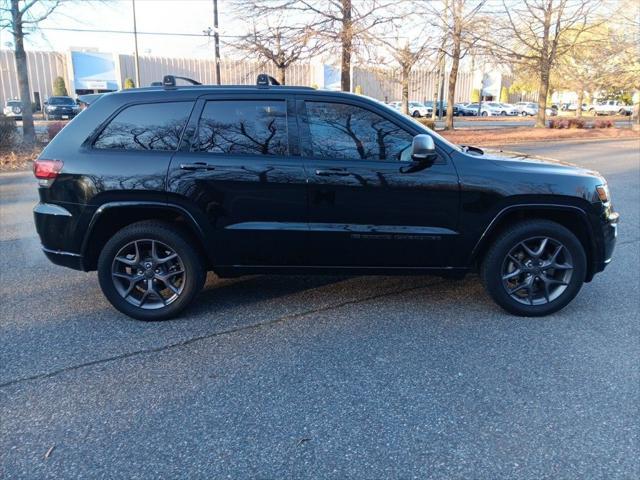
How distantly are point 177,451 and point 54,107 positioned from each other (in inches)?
1620

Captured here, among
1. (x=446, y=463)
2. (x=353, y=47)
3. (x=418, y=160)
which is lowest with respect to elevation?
(x=446, y=463)

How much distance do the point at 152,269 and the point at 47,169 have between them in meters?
A: 1.11

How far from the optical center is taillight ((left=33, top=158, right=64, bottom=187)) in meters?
4.04

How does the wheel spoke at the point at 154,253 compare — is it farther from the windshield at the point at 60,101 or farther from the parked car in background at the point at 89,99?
the windshield at the point at 60,101

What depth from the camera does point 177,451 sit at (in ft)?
8.61

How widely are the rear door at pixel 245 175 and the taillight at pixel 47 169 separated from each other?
892mm

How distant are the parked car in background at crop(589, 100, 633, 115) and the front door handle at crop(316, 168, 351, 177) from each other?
72759mm

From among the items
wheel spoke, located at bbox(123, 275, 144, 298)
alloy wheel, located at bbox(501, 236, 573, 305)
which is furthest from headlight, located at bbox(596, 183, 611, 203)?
wheel spoke, located at bbox(123, 275, 144, 298)

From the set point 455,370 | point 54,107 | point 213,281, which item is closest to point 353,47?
point 213,281

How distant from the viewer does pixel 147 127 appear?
4113mm

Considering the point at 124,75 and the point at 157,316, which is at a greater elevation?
the point at 124,75

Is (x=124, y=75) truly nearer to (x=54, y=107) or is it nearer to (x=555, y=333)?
(x=54, y=107)

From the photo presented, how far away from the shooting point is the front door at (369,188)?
159 inches

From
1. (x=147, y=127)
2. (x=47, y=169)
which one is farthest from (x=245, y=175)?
(x=47, y=169)
